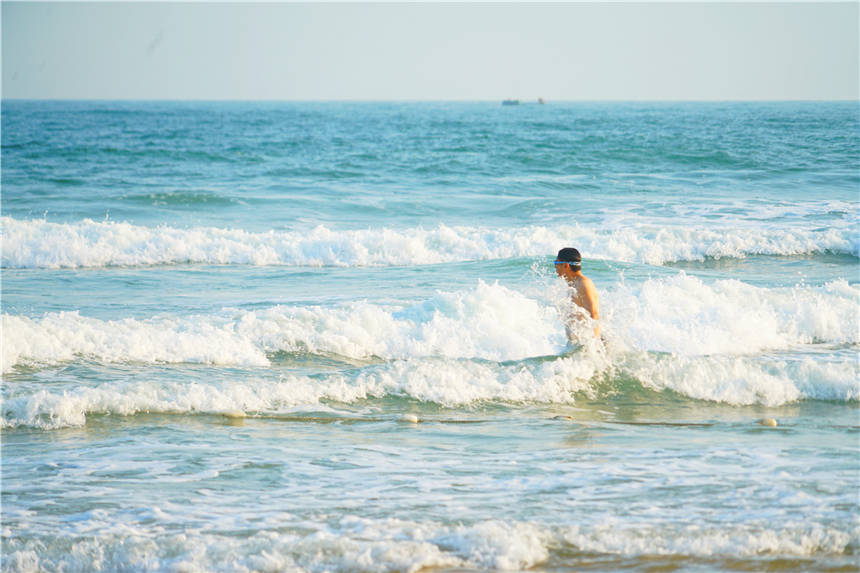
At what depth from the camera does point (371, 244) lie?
53.6ft

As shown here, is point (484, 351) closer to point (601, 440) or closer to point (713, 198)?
point (601, 440)

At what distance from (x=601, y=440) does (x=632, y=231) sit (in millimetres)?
11334

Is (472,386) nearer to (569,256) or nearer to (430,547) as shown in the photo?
(569,256)

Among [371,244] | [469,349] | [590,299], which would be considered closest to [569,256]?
[590,299]

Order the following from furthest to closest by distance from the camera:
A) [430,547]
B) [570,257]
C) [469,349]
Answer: [469,349]
[570,257]
[430,547]

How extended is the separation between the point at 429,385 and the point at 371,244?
8498mm

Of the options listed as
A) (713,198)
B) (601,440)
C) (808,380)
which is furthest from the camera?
(713,198)

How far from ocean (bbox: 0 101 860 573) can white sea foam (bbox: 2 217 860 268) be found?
7 centimetres

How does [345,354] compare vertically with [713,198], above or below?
below

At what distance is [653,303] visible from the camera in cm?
1116

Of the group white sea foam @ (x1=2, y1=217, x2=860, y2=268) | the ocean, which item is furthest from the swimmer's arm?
white sea foam @ (x1=2, y1=217, x2=860, y2=268)

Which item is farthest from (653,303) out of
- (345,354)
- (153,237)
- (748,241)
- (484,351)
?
(153,237)

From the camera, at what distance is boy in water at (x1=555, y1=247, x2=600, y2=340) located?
24.3 feet

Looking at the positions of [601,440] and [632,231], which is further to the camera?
[632,231]
